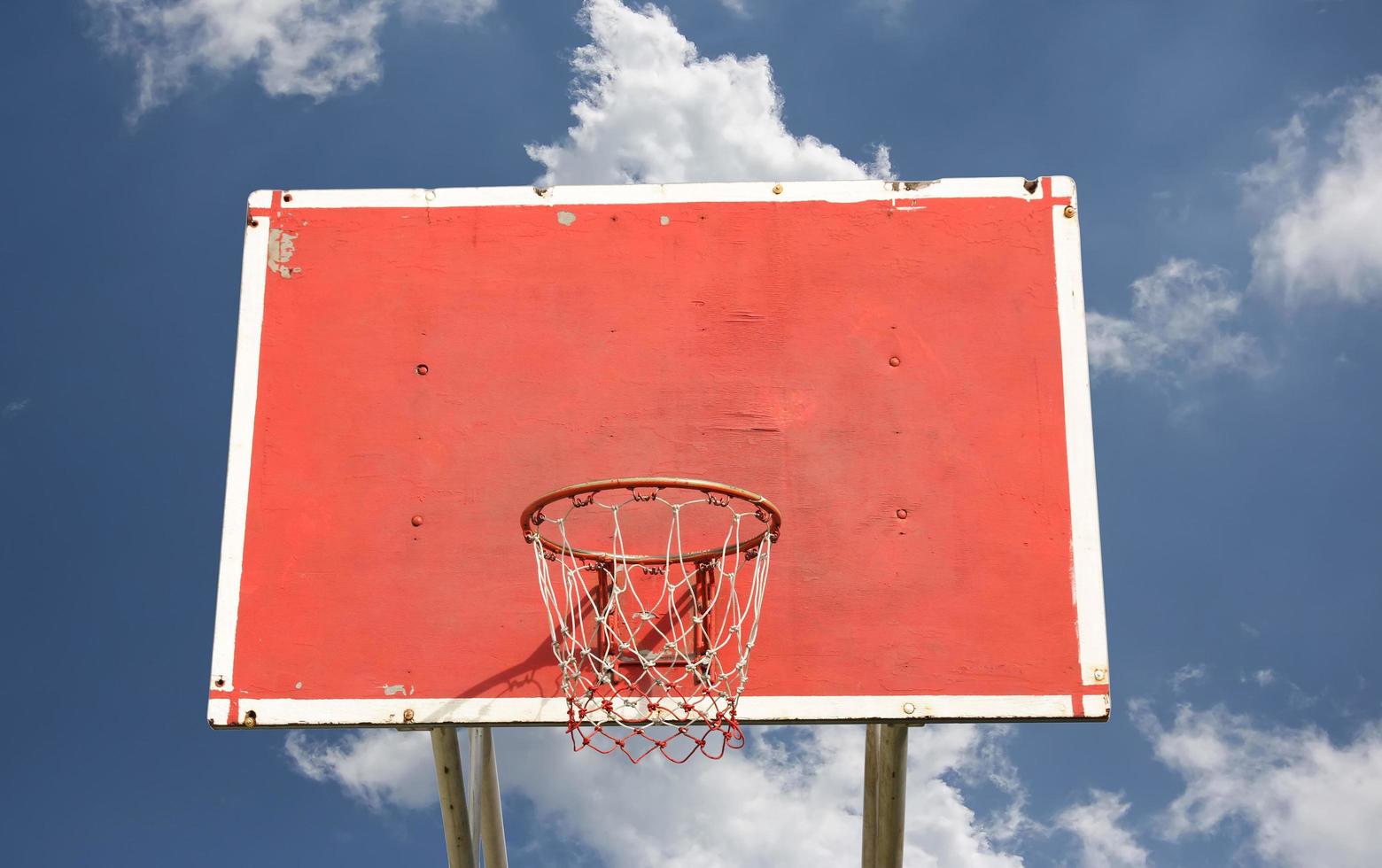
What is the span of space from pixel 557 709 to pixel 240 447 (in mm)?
1492

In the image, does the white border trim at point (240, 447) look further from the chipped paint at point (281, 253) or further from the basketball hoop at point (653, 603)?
the basketball hoop at point (653, 603)

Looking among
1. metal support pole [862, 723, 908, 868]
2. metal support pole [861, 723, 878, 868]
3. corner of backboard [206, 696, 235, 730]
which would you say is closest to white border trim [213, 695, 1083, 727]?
corner of backboard [206, 696, 235, 730]

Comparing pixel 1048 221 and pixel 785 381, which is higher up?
pixel 1048 221

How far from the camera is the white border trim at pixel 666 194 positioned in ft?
17.3

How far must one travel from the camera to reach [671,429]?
16.4 ft

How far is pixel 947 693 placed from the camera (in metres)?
4.69

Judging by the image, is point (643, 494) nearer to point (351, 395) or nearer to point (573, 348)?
point (573, 348)

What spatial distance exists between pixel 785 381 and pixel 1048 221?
1.15 metres

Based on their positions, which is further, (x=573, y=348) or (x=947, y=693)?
(x=573, y=348)

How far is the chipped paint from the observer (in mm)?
5270

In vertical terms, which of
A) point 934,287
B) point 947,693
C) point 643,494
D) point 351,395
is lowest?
point 947,693

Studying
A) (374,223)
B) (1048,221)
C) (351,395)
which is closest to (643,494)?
(351,395)

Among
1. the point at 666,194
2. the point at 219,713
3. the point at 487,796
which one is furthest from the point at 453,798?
the point at 666,194

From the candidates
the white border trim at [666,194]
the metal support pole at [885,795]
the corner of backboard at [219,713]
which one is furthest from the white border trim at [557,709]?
the white border trim at [666,194]
